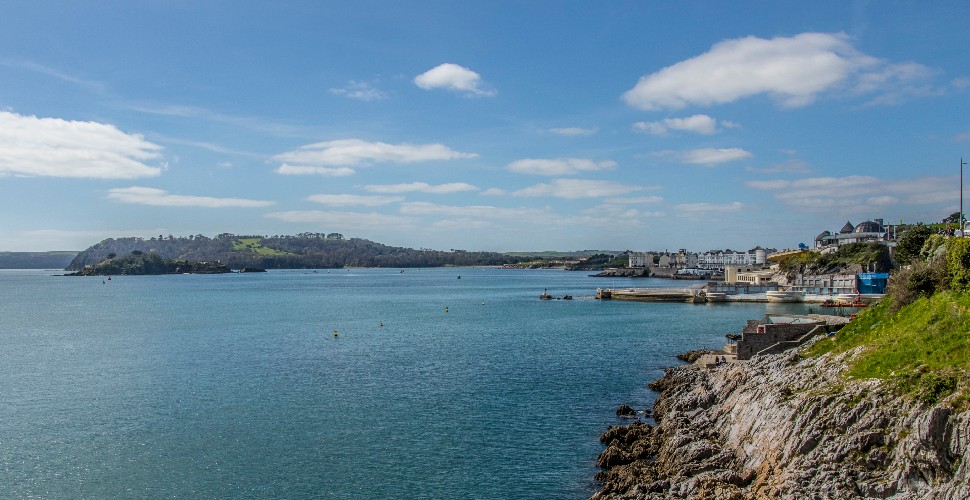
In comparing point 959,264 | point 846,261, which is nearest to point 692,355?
point 959,264

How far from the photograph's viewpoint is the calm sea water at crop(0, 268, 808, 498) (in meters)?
23.2

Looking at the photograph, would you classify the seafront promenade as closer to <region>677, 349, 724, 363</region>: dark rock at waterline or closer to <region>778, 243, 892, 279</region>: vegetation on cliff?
<region>778, 243, 892, 279</region>: vegetation on cliff

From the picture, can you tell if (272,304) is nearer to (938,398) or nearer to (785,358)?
(785,358)

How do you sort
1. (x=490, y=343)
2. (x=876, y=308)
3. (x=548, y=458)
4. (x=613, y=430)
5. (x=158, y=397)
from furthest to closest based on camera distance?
1. (x=490, y=343)
2. (x=158, y=397)
3. (x=876, y=308)
4. (x=613, y=430)
5. (x=548, y=458)

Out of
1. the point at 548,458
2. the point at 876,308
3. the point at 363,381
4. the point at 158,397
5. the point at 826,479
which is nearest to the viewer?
the point at 826,479

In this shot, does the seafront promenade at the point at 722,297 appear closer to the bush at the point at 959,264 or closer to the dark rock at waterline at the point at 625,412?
the bush at the point at 959,264

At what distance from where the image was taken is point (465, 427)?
28938mm

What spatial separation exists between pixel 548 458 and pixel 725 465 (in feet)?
21.9

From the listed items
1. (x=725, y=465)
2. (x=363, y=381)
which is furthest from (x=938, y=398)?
(x=363, y=381)

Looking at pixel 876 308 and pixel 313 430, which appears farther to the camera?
pixel 876 308

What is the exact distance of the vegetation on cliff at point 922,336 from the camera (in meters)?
17.6

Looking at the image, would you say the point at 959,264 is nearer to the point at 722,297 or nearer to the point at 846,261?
the point at 722,297

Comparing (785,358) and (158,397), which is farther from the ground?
(785,358)

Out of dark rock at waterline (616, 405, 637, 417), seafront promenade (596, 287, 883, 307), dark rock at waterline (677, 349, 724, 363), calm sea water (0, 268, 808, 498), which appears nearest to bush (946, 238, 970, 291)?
dark rock at waterline (616, 405, 637, 417)
